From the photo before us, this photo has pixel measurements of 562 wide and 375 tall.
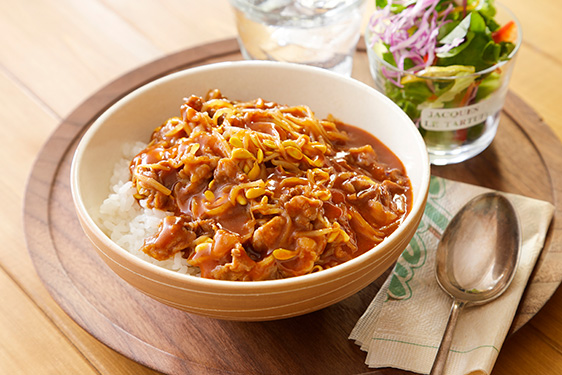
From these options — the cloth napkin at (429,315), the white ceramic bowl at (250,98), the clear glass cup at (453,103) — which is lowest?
the cloth napkin at (429,315)

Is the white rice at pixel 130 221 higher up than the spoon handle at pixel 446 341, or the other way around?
the white rice at pixel 130 221

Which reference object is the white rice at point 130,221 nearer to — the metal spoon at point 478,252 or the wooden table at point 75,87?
the wooden table at point 75,87

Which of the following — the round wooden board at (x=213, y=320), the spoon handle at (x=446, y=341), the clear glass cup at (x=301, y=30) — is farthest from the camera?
the clear glass cup at (x=301, y=30)

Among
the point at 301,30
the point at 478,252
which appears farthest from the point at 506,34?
the point at 478,252

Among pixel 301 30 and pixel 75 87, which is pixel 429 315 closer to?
pixel 301 30

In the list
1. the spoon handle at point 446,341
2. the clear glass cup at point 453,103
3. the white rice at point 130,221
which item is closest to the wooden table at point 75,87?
the spoon handle at point 446,341

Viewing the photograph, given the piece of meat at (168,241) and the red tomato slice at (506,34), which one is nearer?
the piece of meat at (168,241)
